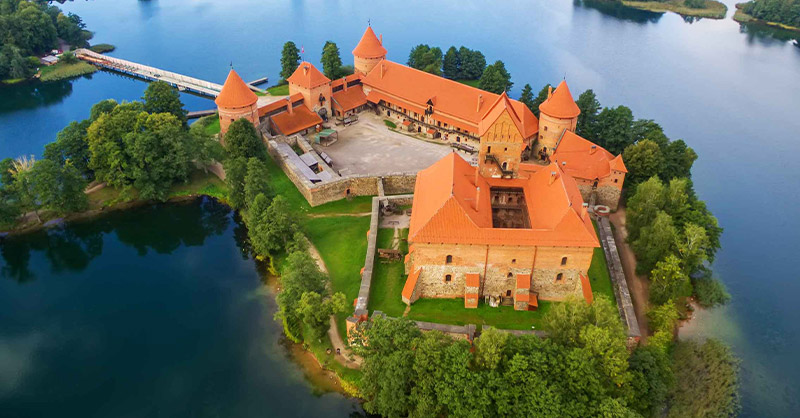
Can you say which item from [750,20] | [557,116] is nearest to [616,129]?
[557,116]

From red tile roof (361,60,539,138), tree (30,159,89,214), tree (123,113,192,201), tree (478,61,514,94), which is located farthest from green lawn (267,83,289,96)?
tree (30,159,89,214)

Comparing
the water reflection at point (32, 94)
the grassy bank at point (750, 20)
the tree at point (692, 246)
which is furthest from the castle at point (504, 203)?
the grassy bank at point (750, 20)

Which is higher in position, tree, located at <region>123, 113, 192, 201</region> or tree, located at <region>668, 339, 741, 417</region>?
tree, located at <region>123, 113, 192, 201</region>

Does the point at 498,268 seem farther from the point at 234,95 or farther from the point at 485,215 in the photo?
the point at 234,95

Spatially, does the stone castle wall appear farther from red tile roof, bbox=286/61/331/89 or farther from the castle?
red tile roof, bbox=286/61/331/89

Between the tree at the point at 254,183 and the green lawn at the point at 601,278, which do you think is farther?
the tree at the point at 254,183

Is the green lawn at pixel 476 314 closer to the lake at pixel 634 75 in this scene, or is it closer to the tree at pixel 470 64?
the lake at pixel 634 75

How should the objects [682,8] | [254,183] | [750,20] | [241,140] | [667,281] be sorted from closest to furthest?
[667,281], [254,183], [241,140], [750,20], [682,8]
